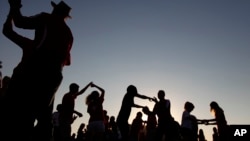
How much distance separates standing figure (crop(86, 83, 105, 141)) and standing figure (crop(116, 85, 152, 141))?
1.86 ft

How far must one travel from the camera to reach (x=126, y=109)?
9.25 meters

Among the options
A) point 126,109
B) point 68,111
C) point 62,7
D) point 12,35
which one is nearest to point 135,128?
point 126,109

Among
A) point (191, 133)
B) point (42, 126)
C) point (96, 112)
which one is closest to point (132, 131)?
point (191, 133)

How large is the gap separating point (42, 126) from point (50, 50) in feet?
3.23

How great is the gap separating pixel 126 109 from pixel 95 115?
0.99 metres

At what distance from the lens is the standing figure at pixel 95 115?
29.0 ft

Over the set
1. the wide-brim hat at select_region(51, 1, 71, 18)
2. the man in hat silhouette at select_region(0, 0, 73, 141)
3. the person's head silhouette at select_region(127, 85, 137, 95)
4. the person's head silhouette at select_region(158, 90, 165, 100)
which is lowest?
the man in hat silhouette at select_region(0, 0, 73, 141)

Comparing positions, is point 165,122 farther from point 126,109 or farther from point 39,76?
point 39,76

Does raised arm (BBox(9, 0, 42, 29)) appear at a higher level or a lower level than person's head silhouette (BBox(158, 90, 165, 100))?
lower

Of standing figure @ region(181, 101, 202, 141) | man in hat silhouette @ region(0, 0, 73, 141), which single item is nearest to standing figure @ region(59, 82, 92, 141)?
standing figure @ region(181, 101, 202, 141)

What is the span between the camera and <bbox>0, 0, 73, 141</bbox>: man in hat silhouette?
129 inches

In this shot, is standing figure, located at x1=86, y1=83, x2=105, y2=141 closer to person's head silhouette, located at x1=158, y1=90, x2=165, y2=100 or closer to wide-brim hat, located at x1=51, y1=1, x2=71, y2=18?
person's head silhouette, located at x1=158, y1=90, x2=165, y2=100

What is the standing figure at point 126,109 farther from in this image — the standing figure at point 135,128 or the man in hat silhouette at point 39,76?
the man in hat silhouette at point 39,76

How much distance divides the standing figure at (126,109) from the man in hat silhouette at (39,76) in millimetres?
5347
